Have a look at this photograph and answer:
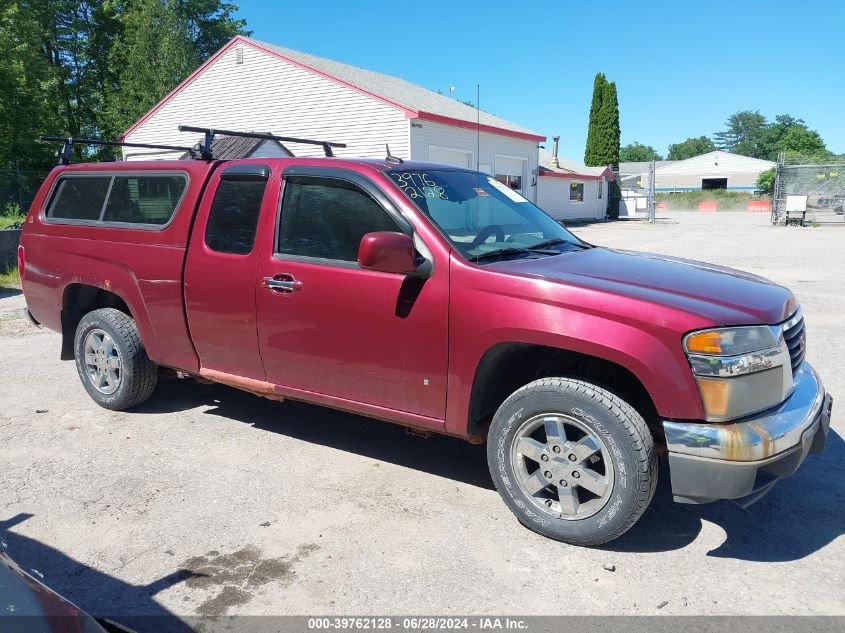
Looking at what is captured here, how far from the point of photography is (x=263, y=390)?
14.0ft

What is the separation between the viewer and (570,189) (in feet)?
122

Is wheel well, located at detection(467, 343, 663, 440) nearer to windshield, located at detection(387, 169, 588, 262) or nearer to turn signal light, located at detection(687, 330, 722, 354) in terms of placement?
turn signal light, located at detection(687, 330, 722, 354)

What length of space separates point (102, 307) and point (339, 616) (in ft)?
12.2

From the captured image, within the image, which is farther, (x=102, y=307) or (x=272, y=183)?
(x=102, y=307)

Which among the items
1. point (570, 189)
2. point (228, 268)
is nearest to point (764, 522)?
point (228, 268)

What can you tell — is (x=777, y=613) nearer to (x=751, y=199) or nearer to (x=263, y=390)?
(x=263, y=390)

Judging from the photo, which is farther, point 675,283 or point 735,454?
point 675,283

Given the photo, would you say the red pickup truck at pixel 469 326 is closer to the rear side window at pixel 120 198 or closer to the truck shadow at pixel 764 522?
the rear side window at pixel 120 198

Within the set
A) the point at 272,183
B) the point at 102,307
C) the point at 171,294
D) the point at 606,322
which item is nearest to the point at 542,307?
the point at 606,322

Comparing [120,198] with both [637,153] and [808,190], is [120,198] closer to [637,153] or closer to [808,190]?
[808,190]

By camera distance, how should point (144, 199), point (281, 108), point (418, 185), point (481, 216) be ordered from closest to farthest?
point (418, 185) < point (481, 216) < point (144, 199) < point (281, 108)

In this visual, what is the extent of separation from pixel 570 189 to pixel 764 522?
35.4m

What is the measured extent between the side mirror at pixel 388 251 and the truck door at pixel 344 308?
165 mm

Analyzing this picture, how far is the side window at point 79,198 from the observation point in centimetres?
516
